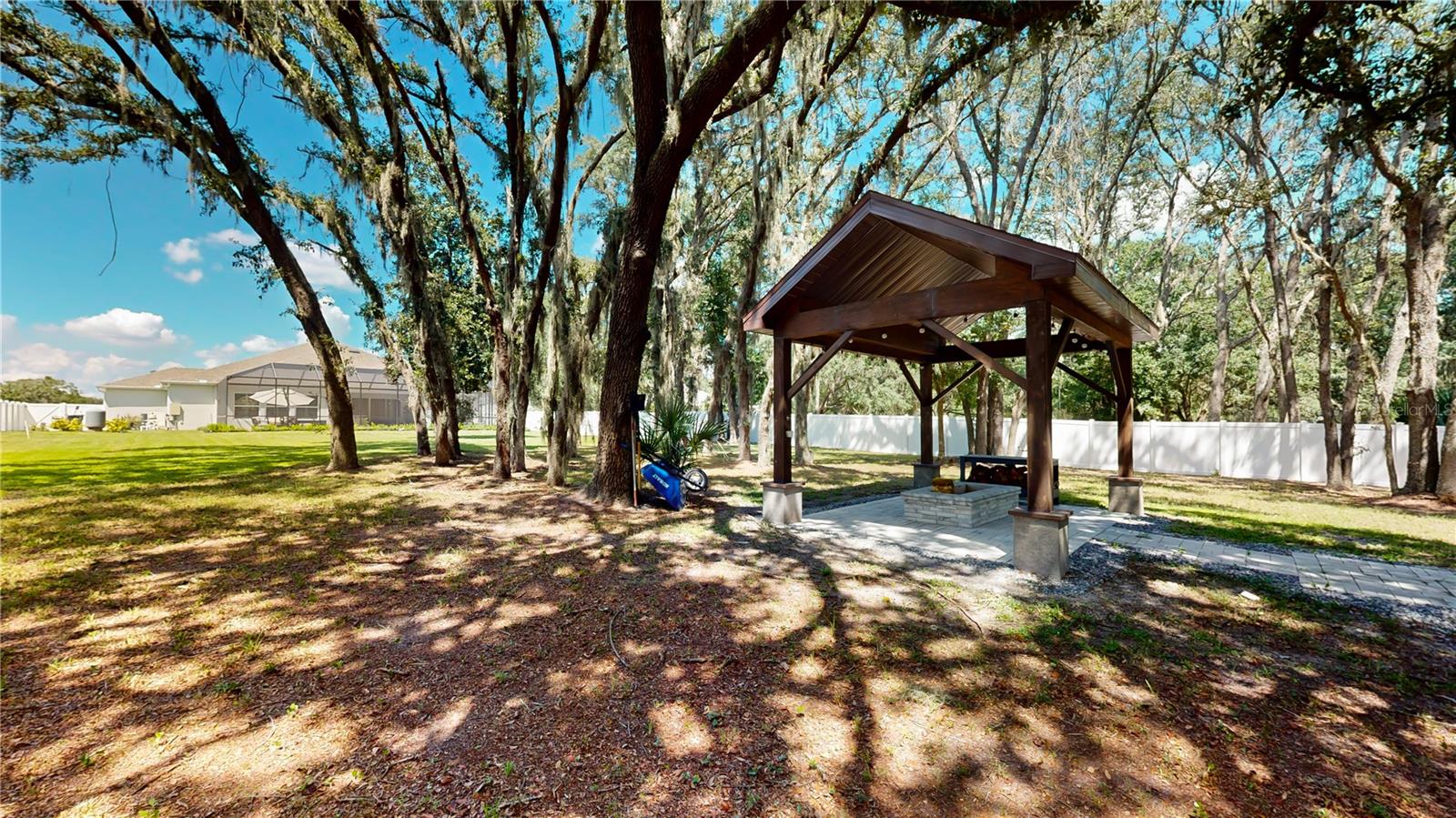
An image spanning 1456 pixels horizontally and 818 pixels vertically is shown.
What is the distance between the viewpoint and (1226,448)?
13.2 m

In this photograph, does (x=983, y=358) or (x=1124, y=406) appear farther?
(x=1124, y=406)

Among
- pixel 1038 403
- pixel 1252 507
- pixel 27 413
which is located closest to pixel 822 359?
pixel 1038 403

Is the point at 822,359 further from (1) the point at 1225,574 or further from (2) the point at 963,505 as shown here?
(1) the point at 1225,574

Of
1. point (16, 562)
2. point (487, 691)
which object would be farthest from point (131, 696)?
point (16, 562)

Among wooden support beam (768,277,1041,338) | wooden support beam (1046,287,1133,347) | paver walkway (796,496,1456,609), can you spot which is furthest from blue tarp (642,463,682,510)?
wooden support beam (1046,287,1133,347)

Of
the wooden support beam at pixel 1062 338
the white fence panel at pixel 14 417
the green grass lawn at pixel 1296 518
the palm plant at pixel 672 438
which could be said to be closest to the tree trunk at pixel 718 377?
the palm plant at pixel 672 438

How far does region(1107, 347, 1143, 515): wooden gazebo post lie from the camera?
24.3 feet

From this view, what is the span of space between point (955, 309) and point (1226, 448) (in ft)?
43.0

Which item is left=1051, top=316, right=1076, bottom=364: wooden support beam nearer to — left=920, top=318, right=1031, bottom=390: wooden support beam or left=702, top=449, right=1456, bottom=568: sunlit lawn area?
left=920, top=318, right=1031, bottom=390: wooden support beam

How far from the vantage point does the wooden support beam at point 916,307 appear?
493cm

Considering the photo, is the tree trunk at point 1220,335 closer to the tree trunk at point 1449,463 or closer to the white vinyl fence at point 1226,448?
the white vinyl fence at point 1226,448

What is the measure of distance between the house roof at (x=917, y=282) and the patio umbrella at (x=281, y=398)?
32896 millimetres

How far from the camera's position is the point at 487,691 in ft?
8.73

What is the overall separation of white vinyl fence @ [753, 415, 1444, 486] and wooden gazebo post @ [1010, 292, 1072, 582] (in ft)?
29.6
